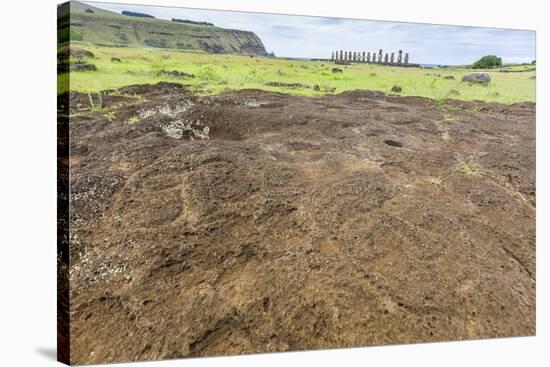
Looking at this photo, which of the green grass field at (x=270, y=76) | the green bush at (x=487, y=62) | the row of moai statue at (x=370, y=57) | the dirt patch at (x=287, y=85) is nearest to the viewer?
the green grass field at (x=270, y=76)

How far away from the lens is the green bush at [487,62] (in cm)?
734

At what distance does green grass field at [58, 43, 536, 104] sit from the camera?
5.76m

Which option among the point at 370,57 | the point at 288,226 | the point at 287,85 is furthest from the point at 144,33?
the point at 370,57

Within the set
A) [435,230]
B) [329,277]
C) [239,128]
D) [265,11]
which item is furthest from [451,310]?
[265,11]

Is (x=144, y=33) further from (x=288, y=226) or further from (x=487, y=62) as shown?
(x=487, y=62)

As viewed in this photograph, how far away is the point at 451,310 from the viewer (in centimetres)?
591

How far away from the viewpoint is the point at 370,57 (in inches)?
268

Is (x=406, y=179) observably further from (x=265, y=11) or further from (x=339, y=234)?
(x=265, y=11)

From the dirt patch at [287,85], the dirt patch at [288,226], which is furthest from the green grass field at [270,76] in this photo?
the dirt patch at [288,226]

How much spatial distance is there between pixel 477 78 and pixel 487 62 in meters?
0.23

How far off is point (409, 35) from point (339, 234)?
260cm

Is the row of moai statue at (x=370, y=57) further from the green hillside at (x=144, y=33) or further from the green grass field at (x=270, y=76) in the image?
the green hillside at (x=144, y=33)

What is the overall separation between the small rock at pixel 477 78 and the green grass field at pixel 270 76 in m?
0.06

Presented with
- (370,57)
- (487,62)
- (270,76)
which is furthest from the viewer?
(487,62)
